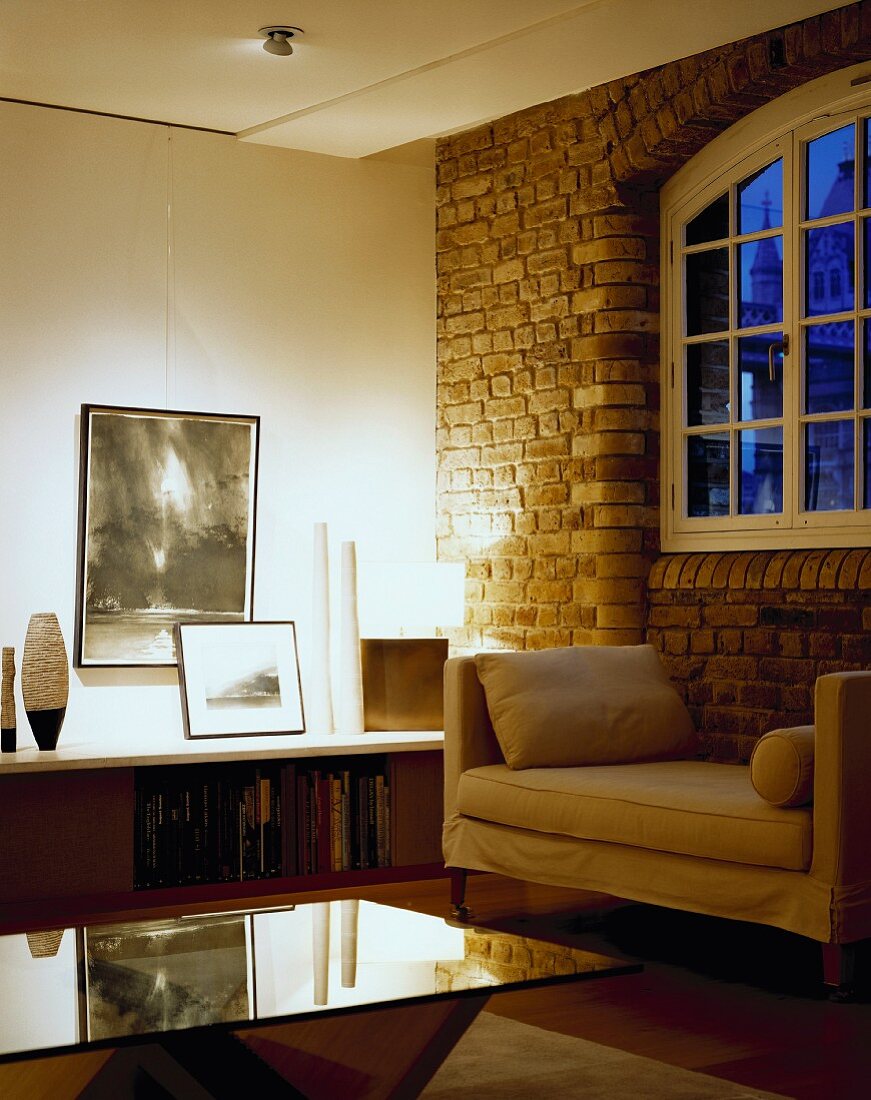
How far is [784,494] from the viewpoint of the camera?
5.28 m

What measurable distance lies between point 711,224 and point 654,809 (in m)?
2.49

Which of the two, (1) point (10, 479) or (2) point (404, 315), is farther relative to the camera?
(2) point (404, 315)

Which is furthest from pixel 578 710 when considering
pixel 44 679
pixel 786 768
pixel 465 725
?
pixel 44 679

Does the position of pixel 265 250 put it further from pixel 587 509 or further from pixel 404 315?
pixel 587 509

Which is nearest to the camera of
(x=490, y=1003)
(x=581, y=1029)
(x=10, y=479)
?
(x=581, y=1029)

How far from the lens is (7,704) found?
5.26 m

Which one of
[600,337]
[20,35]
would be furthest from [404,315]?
[20,35]

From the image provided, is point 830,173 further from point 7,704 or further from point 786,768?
point 7,704

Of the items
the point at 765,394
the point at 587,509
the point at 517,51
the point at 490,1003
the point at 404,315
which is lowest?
the point at 490,1003

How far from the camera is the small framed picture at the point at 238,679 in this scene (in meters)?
5.75

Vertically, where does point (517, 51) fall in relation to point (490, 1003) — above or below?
above

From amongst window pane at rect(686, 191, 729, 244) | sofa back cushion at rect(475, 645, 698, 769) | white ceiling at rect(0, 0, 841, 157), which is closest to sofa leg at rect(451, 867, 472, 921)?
sofa back cushion at rect(475, 645, 698, 769)

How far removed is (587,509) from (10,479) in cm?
222

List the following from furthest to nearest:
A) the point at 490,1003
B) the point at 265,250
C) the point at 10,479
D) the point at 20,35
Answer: the point at 265,250 → the point at 10,479 → the point at 20,35 → the point at 490,1003
